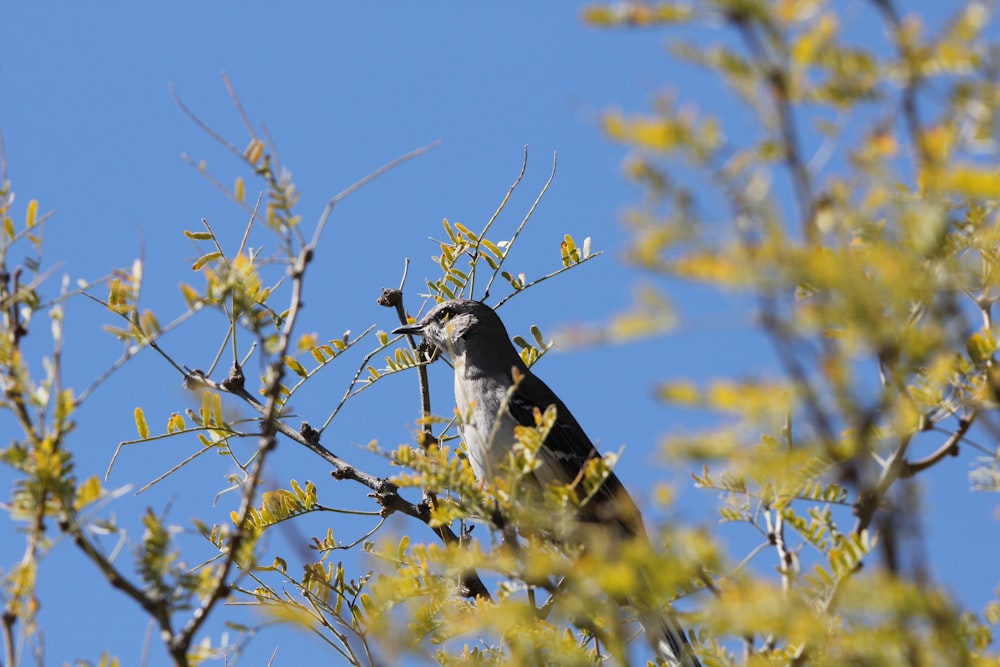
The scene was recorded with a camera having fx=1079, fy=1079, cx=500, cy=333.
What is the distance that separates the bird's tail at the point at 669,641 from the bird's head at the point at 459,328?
3.39m

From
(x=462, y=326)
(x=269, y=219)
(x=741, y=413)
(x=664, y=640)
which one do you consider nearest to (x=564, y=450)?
(x=462, y=326)

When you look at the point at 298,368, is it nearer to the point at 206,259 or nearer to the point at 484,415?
the point at 206,259

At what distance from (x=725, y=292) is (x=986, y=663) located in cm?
107

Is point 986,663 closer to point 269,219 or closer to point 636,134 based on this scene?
point 636,134

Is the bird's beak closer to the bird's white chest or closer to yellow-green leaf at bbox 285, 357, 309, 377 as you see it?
the bird's white chest

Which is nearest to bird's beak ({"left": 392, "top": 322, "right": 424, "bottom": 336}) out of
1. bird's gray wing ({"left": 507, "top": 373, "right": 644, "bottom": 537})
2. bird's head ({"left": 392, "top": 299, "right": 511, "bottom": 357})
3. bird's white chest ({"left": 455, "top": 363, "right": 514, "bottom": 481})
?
bird's head ({"left": 392, "top": 299, "right": 511, "bottom": 357})

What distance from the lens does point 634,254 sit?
2.08 m

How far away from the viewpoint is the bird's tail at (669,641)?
331 centimetres

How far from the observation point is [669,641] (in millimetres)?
3832

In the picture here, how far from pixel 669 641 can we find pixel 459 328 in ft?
11.8

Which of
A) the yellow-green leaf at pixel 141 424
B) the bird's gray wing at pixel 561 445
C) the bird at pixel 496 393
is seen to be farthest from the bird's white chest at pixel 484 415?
the yellow-green leaf at pixel 141 424

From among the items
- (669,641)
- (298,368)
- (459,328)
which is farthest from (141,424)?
(459,328)

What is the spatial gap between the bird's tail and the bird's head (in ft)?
11.1

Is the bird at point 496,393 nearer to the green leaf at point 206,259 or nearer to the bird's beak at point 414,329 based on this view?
the bird's beak at point 414,329
